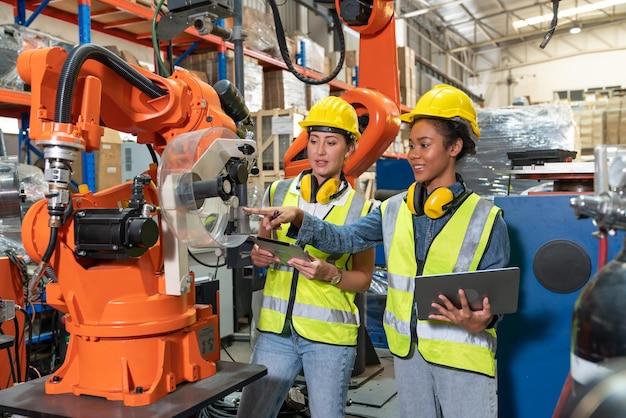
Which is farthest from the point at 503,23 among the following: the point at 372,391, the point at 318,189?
the point at 318,189

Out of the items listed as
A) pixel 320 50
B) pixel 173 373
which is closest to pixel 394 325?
pixel 173 373

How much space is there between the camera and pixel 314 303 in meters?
1.86

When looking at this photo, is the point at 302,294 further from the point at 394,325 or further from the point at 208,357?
the point at 208,357

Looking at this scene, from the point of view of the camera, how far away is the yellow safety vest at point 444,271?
1.60 meters

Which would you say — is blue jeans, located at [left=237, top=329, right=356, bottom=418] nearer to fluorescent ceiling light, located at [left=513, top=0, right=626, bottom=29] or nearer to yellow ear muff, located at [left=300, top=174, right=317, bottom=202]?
yellow ear muff, located at [left=300, top=174, right=317, bottom=202]

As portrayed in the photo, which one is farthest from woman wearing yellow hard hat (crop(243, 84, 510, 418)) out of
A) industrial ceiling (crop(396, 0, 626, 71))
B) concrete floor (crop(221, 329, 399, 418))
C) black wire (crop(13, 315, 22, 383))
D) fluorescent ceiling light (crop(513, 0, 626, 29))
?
fluorescent ceiling light (crop(513, 0, 626, 29))

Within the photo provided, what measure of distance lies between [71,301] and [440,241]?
1.03 meters

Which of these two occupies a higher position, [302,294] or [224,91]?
[224,91]

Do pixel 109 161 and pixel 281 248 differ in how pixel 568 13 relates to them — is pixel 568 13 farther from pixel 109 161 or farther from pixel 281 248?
pixel 281 248

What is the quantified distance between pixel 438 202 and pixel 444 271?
21 centimetres

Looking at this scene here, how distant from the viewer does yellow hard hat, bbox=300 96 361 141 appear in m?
2.03

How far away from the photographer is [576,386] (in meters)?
0.62

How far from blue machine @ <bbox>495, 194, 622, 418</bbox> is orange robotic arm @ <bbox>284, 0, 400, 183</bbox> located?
0.65m

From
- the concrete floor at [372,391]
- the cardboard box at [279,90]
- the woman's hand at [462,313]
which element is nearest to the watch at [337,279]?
the woman's hand at [462,313]
